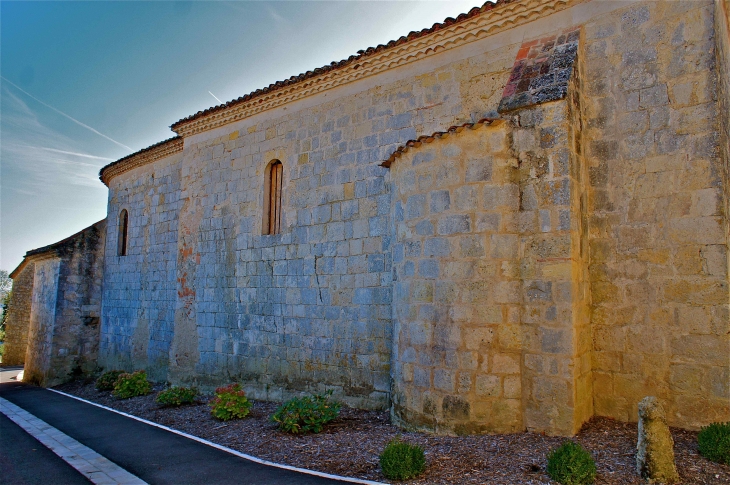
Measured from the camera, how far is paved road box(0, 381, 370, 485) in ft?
17.9

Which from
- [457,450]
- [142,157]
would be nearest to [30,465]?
[457,450]

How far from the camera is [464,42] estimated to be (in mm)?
7809

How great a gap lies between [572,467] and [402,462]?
5.21 feet

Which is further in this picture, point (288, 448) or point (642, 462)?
point (288, 448)

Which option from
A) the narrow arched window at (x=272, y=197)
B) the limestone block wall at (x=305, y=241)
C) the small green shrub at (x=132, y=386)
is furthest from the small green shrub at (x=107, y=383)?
the narrow arched window at (x=272, y=197)

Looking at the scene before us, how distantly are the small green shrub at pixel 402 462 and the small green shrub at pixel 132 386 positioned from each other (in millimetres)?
8436

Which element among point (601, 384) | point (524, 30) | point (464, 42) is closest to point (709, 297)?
point (601, 384)

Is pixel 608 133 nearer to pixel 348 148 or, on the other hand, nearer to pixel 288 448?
pixel 348 148

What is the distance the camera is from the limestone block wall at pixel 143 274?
13.1 meters

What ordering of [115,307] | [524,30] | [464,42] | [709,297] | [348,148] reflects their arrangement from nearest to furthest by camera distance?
[709,297]
[524,30]
[464,42]
[348,148]
[115,307]

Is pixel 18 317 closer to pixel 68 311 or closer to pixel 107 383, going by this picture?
pixel 68 311

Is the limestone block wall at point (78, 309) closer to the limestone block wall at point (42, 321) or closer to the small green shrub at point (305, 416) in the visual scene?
the limestone block wall at point (42, 321)

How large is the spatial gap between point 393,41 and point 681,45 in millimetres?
4135

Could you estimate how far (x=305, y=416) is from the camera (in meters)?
7.19
